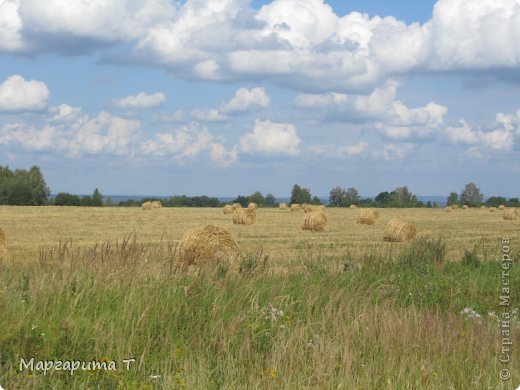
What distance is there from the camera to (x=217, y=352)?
5.86 meters

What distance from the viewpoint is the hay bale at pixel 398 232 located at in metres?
26.4

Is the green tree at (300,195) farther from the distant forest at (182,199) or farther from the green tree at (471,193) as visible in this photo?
the green tree at (471,193)

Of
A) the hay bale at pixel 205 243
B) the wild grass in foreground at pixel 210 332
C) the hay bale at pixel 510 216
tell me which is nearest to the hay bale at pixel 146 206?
the hay bale at pixel 510 216

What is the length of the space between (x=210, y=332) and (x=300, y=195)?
6405 centimetres

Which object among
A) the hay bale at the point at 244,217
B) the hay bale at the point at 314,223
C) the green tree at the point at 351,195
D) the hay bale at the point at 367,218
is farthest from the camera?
the green tree at the point at 351,195

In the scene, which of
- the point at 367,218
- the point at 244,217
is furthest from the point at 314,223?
the point at 367,218

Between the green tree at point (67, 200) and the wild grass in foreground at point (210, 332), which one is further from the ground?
the green tree at point (67, 200)

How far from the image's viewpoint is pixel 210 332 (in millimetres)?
6059

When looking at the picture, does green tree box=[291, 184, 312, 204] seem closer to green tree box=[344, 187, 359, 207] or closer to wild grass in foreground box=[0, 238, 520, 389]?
green tree box=[344, 187, 359, 207]

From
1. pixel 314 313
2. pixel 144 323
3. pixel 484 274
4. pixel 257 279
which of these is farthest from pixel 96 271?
pixel 484 274

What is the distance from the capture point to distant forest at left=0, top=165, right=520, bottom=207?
65.8 meters

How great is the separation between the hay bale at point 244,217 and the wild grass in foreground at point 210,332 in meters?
26.3

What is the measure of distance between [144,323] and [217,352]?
26.1 inches

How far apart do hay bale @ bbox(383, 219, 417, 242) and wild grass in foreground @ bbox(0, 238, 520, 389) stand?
18.4 m
